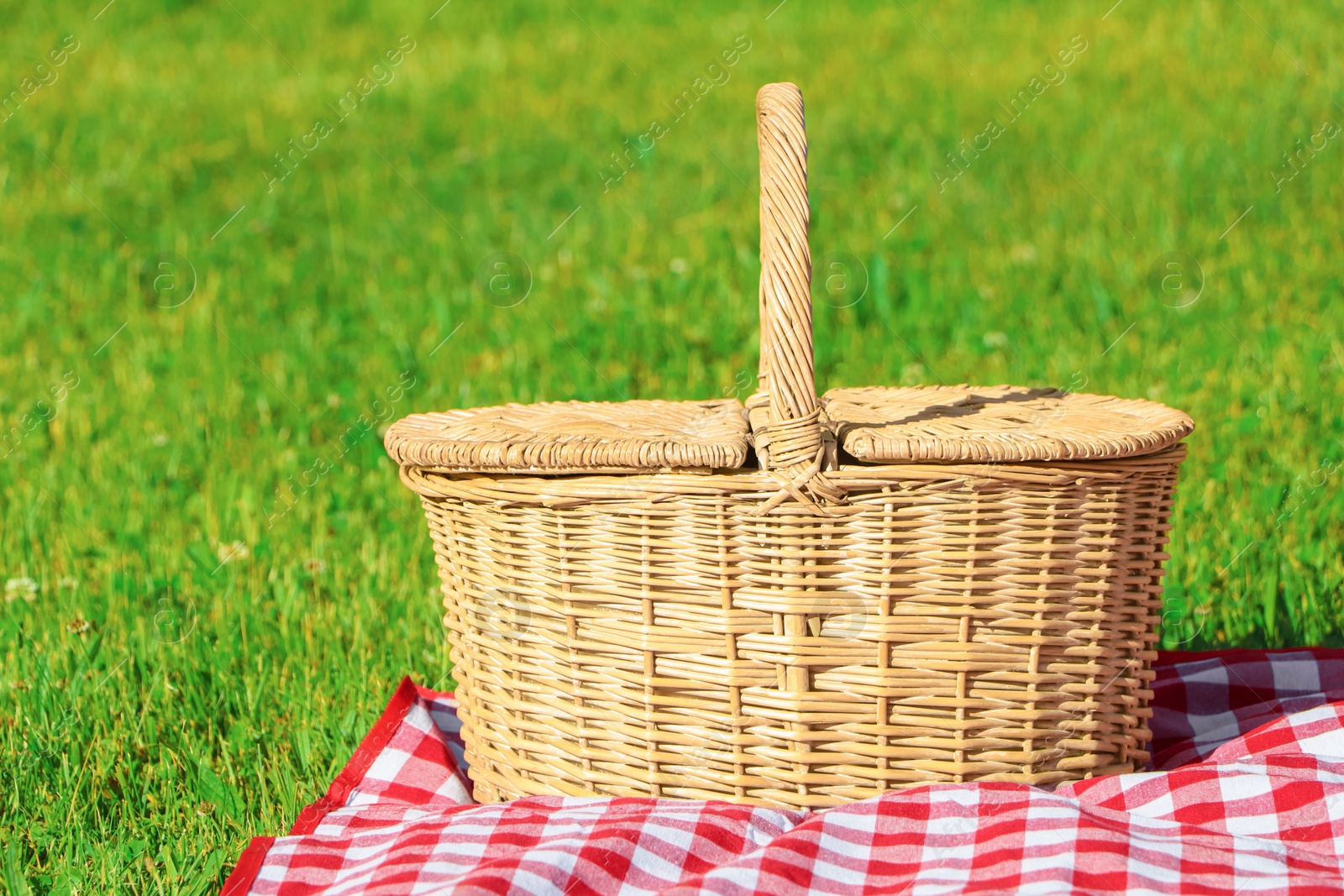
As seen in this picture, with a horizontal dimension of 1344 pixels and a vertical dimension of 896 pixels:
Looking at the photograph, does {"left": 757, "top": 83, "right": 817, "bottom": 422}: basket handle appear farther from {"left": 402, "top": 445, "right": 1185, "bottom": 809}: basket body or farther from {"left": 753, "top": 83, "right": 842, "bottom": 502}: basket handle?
{"left": 402, "top": 445, "right": 1185, "bottom": 809}: basket body

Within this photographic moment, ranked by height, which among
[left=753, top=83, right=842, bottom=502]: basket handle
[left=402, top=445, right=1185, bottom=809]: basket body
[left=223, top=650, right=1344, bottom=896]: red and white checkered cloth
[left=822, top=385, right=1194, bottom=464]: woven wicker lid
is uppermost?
[left=753, top=83, right=842, bottom=502]: basket handle

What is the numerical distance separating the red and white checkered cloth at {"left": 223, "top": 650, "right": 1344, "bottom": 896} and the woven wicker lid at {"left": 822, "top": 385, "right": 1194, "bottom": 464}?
1.69 ft

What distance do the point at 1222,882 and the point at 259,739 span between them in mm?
1679

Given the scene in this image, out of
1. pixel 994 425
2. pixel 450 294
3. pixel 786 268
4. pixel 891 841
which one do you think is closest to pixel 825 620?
pixel 891 841

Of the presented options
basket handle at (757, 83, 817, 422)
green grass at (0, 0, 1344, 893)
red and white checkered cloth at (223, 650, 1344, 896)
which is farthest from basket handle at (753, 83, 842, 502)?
green grass at (0, 0, 1344, 893)

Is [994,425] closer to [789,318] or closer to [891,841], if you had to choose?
[789,318]

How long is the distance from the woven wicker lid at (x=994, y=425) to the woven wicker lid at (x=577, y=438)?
192 millimetres

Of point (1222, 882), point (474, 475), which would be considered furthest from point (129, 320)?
point (1222, 882)

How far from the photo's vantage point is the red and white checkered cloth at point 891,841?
5.40 feet

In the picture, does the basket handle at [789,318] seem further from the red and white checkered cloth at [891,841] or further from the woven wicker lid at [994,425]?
the red and white checkered cloth at [891,841]

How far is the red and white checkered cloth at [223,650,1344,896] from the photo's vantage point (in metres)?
1.64

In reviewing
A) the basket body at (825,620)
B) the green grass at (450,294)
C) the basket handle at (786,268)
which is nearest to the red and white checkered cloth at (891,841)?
the basket body at (825,620)

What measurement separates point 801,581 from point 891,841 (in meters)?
0.40

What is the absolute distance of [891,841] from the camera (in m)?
1.78
